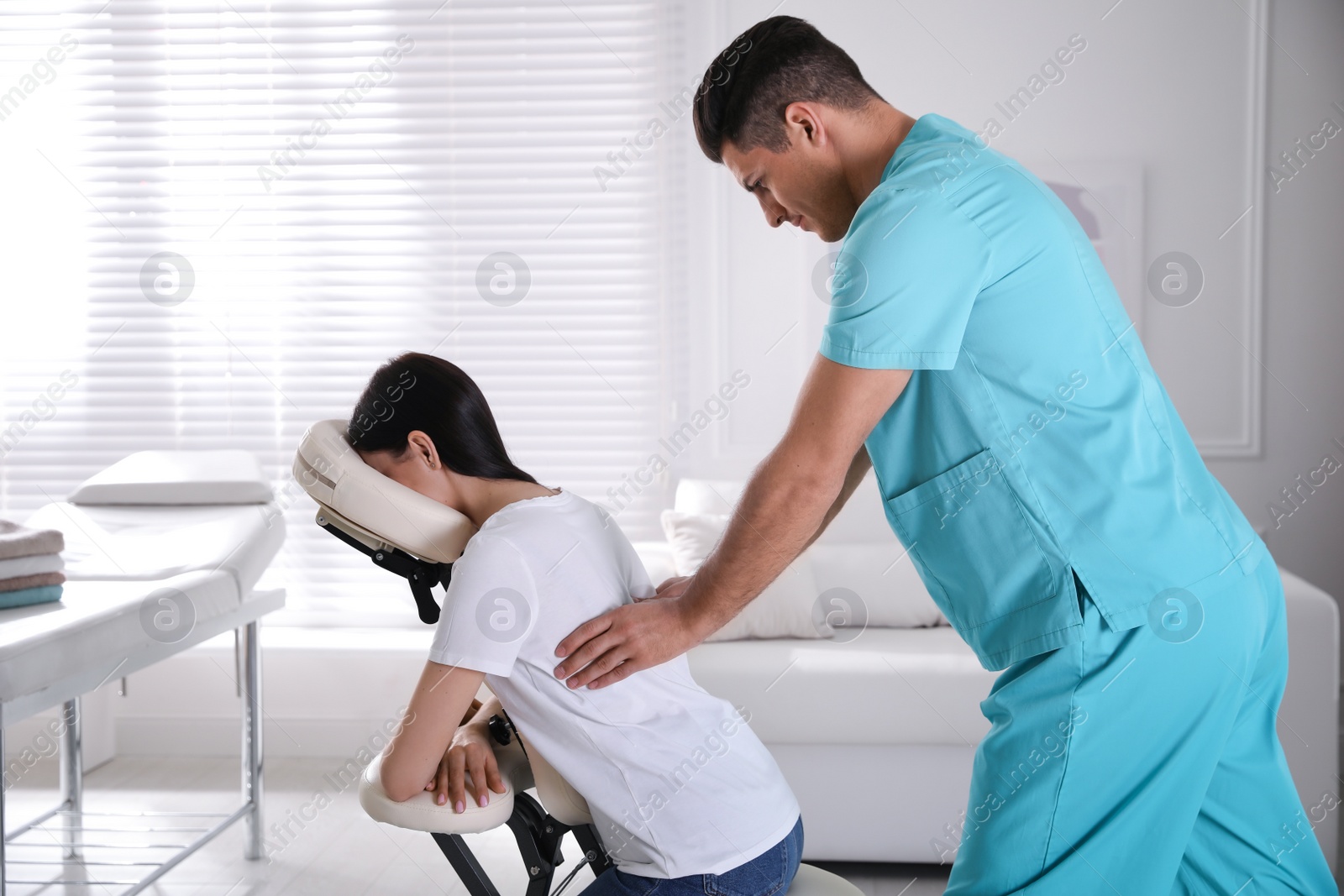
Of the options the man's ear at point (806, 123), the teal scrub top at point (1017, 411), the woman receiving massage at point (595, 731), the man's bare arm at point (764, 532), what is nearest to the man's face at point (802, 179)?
the man's ear at point (806, 123)

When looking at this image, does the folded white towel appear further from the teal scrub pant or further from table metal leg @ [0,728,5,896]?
the teal scrub pant

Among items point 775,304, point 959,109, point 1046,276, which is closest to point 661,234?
point 775,304

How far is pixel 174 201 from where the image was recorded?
3.43 metres

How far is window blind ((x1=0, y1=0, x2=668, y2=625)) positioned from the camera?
3.35 metres

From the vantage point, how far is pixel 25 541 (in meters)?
1.77

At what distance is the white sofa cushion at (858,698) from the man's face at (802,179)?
1313 millimetres

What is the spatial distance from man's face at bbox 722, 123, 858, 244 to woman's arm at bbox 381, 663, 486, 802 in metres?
0.59

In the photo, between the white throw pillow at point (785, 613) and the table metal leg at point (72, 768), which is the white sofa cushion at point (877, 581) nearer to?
the white throw pillow at point (785, 613)

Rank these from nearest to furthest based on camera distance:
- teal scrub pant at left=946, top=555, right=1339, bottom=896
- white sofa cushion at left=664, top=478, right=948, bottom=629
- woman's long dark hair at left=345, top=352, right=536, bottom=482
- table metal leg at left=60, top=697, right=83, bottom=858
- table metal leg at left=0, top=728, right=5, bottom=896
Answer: teal scrub pant at left=946, top=555, right=1339, bottom=896 < woman's long dark hair at left=345, top=352, right=536, bottom=482 < table metal leg at left=0, top=728, right=5, bottom=896 < table metal leg at left=60, top=697, right=83, bottom=858 < white sofa cushion at left=664, top=478, right=948, bottom=629

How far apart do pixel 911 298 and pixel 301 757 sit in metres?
2.77

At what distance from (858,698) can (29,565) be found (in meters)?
1.59

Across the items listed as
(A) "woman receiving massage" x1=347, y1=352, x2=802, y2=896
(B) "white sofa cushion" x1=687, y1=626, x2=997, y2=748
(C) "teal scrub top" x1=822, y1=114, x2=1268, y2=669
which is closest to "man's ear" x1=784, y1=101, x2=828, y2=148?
(C) "teal scrub top" x1=822, y1=114, x2=1268, y2=669

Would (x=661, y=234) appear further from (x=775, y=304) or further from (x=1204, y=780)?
(x=1204, y=780)

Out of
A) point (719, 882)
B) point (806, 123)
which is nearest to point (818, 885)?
point (719, 882)
